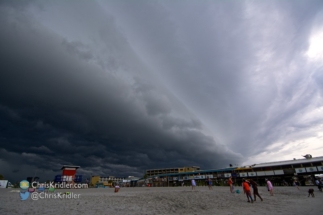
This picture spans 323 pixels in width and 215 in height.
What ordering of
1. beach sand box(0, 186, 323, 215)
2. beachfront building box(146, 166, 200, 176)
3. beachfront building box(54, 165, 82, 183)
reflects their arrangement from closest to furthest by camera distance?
1. beach sand box(0, 186, 323, 215)
2. beachfront building box(54, 165, 82, 183)
3. beachfront building box(146, 166, 200, 176)

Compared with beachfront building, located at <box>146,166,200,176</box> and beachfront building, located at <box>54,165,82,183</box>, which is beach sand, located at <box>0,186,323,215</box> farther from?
beachfront building, located at <box>146,166,200,176</box>

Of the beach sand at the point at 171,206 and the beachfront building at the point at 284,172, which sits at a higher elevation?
the beachfront building at the point at 284,172

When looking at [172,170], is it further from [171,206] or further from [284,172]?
[171,206]

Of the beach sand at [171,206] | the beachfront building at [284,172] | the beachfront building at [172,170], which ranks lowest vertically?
the beach sand at [171,206]

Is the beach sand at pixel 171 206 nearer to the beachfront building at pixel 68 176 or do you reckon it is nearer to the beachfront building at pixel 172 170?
the beachfront building at pixel 68 176

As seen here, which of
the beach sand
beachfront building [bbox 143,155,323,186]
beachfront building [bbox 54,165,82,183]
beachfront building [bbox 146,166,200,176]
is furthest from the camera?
beachfront building [bbox 146,166,200,176]

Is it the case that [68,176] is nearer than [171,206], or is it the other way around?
[171,206]

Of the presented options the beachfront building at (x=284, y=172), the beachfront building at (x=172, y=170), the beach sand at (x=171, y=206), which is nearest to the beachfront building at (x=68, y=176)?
the beachfront building at (x=284, y=172)

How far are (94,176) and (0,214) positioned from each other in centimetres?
13737

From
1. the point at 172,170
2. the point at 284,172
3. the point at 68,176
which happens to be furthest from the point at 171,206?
the point at 172,170

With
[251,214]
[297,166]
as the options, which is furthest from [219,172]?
[251,214]

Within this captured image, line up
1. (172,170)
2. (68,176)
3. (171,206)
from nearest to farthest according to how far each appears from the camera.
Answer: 1. (171,206)
2. (68,176)
3. (172,170)

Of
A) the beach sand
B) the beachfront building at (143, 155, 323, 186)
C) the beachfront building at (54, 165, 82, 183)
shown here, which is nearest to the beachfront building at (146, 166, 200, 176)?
the beachfront building at (143, 155, 323, 186)

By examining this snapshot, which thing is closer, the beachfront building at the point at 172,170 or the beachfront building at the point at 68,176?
the beachfront building at the point at 68,176
